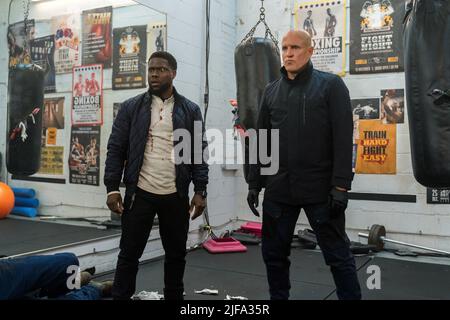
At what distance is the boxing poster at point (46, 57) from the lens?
354 cm

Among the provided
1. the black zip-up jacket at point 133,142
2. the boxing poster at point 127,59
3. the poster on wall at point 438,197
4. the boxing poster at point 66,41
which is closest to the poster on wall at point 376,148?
the poster on wall at point 438,197

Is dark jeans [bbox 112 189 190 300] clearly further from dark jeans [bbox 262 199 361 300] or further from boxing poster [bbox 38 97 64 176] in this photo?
boxing poster [bbox 38 97 64 176]

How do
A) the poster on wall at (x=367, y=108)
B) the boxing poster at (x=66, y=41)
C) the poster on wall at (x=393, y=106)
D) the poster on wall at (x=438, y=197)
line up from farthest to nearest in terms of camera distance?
the poster on wall at (x=367, y=108) → the poster on wall at (x=393, y=106) → the poster on wall at (x=438, y=197) → the boxing poster at (x=66, y=41)

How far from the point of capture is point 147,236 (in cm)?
253

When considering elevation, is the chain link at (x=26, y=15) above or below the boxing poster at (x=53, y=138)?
above

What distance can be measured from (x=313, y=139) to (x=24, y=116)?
2076 millimetres

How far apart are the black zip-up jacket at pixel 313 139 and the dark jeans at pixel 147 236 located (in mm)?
578

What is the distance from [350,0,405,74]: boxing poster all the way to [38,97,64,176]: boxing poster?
9.79ft

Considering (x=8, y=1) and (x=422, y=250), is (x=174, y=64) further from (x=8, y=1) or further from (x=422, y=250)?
(x=422, y=250)

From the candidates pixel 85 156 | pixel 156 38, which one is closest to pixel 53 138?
pixel 85 156

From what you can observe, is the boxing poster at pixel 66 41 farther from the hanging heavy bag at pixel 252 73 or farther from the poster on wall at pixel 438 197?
the poster on wall at pixel 438 197

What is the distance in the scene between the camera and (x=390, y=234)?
177 inches

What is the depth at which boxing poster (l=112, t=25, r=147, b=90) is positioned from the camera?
3.98 m

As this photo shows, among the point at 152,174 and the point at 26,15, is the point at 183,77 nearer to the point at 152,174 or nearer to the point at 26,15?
the point at 26,15
